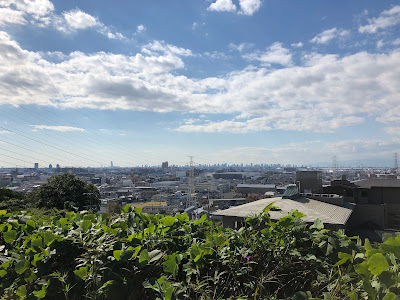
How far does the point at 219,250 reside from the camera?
1.03 m

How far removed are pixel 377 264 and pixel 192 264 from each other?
0.59 meters

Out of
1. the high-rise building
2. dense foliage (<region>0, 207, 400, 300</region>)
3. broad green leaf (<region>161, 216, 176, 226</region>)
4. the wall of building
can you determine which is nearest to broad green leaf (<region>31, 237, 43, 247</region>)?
dense foliage (<region>0, 207, 400, 300</region>)

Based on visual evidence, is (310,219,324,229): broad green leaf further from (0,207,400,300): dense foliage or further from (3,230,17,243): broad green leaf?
(3,230,17,243): broad green leaf

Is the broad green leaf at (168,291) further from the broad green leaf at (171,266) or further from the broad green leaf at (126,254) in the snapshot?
the broad green leaf at (126,254)

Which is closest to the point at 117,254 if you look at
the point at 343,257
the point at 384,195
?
the point at 343,257

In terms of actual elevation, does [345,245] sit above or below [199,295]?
above

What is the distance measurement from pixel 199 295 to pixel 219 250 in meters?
0.20

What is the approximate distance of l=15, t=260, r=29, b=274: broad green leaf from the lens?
1029 mm

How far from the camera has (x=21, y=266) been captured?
1.04 metres

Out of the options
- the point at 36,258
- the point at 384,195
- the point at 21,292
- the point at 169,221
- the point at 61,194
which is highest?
the point at 169,221

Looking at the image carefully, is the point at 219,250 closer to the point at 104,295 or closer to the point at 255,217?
the point at 255,217

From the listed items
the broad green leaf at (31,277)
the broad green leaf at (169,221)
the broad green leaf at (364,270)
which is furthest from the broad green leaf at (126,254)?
the broad green leaf at (364,270)

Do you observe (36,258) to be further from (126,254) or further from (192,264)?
(192,264)

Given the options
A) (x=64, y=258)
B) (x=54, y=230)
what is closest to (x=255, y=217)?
(x=64, y=258)
